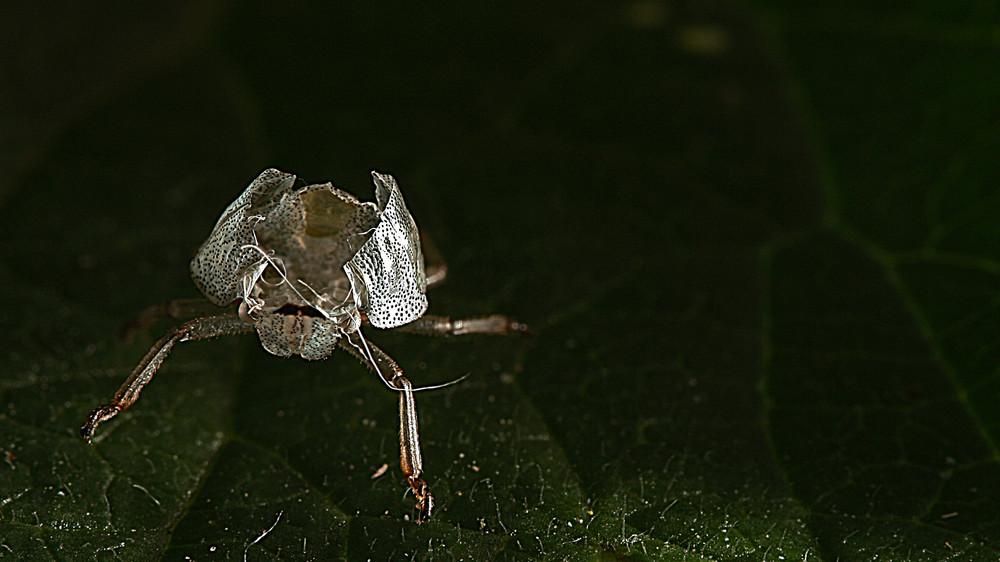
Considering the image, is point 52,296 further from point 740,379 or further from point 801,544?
point 801,544

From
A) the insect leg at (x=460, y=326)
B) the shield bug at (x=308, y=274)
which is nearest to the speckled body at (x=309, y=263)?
the shield bug at (x=308, y=274)

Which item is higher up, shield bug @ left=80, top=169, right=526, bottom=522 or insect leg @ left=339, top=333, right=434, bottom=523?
shield bug @ left=80, top=169, right=526, bottom=522

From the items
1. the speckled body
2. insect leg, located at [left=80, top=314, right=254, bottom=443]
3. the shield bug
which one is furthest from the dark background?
the speckled body

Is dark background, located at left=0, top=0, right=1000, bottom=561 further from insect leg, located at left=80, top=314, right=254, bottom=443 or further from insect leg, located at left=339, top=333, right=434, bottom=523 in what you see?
insect leg, located at left=80, top=314, right=254, bottom=443

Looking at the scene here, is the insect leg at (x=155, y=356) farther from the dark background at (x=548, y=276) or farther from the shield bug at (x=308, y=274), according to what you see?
the dark background at (x=548, y=276)

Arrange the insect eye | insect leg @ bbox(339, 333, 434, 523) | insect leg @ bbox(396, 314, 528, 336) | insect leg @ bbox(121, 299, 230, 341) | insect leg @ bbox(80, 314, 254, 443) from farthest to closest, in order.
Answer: insect leg @ bbox(396, 314, 528, 336) < insect leg @ bbox(121, 299, 230, 341) < the insect eye < insect leg @ bbox(80, 314, 254, 443) < insect leg @ bbox(339, 333, 434, 523)

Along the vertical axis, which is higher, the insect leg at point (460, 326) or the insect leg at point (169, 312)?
the insect leg at point (169, 312)

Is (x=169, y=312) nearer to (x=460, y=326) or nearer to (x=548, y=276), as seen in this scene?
(x=460, y=326)
